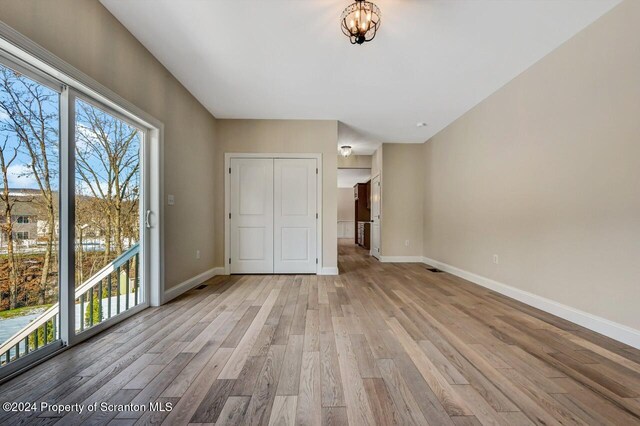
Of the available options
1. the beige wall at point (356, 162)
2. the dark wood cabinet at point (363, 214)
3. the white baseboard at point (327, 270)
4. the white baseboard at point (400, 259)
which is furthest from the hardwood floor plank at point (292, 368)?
the dark wood cabinet at point (363, 214)

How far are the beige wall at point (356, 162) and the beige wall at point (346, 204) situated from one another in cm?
510

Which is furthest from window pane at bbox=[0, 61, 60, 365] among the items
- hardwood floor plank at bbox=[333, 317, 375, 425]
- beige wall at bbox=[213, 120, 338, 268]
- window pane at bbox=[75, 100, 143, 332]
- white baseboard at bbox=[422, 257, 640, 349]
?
white baseboard at bbox=[422, 257, 640, 349]

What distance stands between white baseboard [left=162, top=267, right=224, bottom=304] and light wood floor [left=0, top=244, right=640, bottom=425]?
276 millimetres

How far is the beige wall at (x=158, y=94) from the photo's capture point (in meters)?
1.63

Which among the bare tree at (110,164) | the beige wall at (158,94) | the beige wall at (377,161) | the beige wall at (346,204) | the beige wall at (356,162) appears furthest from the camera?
the beige wall at (346,204)

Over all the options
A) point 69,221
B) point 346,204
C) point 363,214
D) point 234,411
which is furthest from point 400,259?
point 346,204

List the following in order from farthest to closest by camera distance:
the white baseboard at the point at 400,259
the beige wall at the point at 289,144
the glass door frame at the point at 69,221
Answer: the white baseboard at the point at 400,259, the beige wall at the point at 289,144, the glass door frame at the point at 69,221

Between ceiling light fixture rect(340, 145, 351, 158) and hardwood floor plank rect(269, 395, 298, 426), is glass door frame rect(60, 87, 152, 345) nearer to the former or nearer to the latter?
hardwood floor plank rect(269, 395, 298, 426)

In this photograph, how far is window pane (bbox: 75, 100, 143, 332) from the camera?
1961 mm

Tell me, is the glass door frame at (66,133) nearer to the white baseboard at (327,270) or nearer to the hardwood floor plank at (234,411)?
the hardwood floor plank at (234,411)

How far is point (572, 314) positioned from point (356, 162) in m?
5.22

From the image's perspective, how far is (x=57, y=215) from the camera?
1.77 metres

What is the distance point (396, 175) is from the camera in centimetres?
564

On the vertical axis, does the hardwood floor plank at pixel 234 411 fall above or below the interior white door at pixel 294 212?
below
